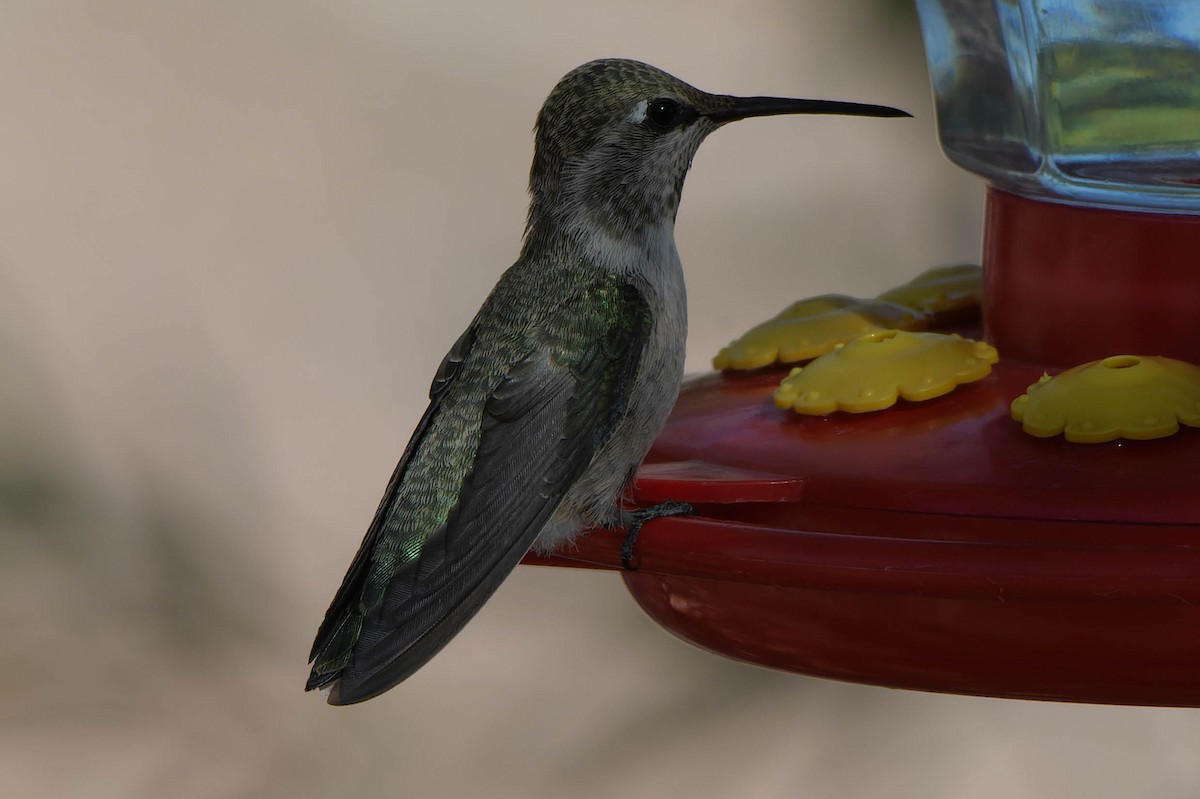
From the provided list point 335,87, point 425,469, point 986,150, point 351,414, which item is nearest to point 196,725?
point 351,414

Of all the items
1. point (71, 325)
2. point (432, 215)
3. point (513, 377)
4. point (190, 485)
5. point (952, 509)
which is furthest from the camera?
point (432, 215)

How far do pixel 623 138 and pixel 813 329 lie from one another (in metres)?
0.48

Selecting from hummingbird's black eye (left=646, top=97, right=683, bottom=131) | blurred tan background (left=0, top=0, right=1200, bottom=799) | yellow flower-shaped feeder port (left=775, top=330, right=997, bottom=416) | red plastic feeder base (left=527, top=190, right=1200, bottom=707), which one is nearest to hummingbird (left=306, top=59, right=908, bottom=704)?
hummingbird's black eye (left=646, top=97, right=683, bottom=131)

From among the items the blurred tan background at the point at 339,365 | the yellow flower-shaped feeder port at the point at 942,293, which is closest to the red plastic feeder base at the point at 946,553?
the yellow flower-shaped feeder port at the point at 942,293

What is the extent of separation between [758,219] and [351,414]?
6.41 feet

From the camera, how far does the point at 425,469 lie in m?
2.72

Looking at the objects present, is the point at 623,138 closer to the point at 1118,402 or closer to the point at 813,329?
the point at 813,329

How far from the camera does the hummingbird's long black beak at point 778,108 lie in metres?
2.56

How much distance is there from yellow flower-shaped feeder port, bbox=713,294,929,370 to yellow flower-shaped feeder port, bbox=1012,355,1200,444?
0.61 metres

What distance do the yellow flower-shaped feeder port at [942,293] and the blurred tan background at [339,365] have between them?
2.59 meters

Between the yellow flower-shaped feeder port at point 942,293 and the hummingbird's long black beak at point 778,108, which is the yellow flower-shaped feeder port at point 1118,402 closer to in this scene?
the hummingbird's long black beak at point 778,108

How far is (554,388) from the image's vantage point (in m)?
2.59

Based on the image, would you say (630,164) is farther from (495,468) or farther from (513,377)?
(495,468)

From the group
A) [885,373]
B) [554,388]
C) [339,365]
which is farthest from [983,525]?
[339,365]
